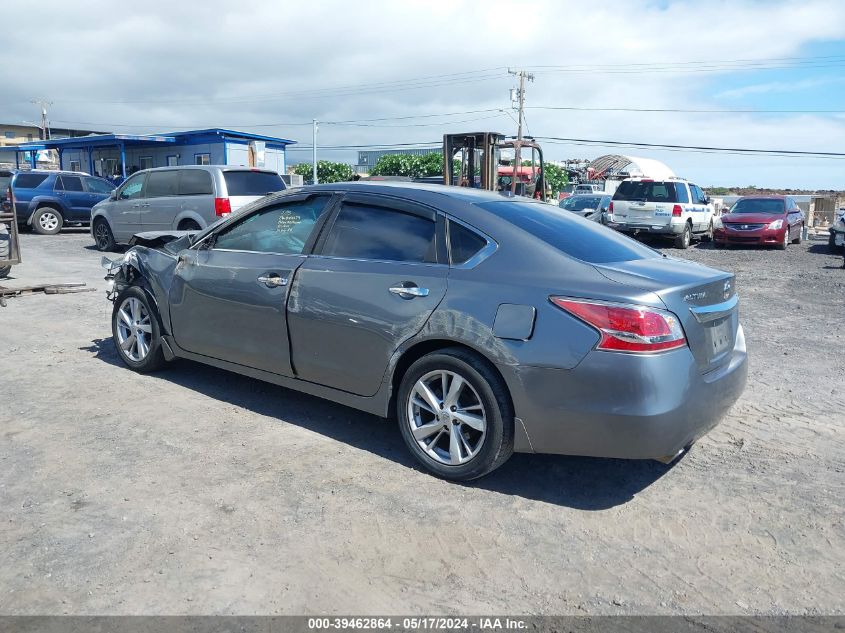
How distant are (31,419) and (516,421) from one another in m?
3.31

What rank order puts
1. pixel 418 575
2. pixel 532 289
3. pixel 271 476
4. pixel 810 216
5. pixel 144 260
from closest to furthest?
pixel 418 575
pixel 532 289
pixel 271 476
pixel 144 260
pixel 810 216

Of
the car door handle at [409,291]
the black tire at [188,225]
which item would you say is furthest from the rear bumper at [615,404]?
the black tire at [188,225]

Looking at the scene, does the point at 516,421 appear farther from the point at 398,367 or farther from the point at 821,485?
the point at 821,485

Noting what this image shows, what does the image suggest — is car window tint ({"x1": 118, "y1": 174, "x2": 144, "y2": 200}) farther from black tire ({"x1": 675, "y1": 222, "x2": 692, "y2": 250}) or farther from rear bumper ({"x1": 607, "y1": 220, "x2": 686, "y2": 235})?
black tire ({"x1": 675, "y1": 222, "x2": 692, "y2": 250})

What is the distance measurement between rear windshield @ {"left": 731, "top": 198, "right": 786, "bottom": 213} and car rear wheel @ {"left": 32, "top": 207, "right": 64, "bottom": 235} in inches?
765

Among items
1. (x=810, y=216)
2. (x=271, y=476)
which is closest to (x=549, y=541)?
(x=271, y=476)

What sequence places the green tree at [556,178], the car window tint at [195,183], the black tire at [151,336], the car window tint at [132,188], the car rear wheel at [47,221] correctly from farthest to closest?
the green tree at [556,178]
the car rear wheel at [47,221]
the car window tint at [132,188]
the car window tint at [195,183]
the black tire at [151,336]

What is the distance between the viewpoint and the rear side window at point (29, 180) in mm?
19812

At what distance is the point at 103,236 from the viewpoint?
1588 centimetres

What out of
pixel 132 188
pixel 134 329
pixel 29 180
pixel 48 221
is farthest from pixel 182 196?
pixel 29 180

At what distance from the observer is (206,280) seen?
5207 millimetres

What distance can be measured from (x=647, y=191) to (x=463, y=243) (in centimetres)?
1742

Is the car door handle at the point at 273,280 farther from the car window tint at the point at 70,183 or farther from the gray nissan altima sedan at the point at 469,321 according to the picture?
the car window tint at the point at 70,183

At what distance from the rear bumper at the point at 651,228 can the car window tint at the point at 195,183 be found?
11196mm
